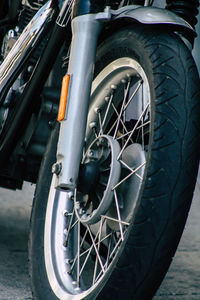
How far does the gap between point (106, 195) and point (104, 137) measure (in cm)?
19

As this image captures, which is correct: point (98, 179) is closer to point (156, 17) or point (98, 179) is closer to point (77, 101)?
point (77, 101)

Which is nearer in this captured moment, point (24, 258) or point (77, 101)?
point (77, 101)

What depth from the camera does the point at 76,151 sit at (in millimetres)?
1354

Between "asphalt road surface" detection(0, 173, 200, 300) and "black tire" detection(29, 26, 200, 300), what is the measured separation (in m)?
0.60

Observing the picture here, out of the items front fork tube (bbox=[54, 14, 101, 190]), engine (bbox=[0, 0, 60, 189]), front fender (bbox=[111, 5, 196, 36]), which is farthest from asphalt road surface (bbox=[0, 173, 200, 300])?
front fender (bbox=[111, 5, 196, 36])

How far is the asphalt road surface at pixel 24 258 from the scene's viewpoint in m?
1.75

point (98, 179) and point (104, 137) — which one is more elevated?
point (104, 137)

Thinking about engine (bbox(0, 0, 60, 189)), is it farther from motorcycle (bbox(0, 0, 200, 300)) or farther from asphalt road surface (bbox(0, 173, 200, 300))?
asphalt road surface (bbox(0, 173, 200, 300))

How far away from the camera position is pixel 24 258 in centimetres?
215

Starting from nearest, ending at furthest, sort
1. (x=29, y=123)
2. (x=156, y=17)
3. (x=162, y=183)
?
(x=162, y=183) → (x=156, y=17) → (x=29, y=123)

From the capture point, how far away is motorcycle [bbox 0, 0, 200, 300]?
3.73ft

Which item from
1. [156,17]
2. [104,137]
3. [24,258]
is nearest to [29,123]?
[104,137]

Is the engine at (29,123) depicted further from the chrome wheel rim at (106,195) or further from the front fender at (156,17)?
the front fender at (156,17)

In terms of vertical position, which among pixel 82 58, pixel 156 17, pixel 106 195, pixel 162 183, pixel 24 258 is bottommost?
pixel 24 258
